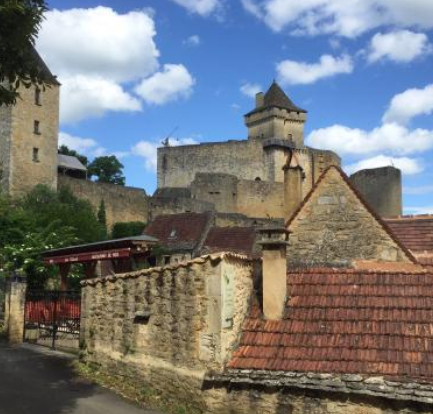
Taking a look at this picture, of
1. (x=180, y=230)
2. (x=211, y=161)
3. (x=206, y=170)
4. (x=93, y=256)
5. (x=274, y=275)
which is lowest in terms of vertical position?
(x=274, y=275)

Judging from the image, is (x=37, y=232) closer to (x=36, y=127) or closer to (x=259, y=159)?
(x=36, y=127)

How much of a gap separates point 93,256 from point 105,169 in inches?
2386

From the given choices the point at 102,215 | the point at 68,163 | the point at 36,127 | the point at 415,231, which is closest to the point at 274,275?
the point at 415,231

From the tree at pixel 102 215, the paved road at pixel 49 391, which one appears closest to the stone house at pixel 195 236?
the tree at pixel 102 215

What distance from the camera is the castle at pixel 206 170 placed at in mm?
43469

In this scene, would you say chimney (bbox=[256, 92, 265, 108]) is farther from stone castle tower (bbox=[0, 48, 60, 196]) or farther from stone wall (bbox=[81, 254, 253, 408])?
stone wall (bbox=[81, 254, 253, 408])

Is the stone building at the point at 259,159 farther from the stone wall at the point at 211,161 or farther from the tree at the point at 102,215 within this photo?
the tree at the point at 102,215

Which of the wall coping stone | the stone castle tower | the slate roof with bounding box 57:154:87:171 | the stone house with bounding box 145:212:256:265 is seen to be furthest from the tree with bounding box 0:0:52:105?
the slate roof with bounding box 57:154:87:171

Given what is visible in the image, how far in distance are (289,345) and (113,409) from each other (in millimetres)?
2733

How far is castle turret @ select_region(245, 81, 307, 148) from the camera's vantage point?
218 ft

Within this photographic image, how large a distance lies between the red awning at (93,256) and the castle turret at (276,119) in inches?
1948

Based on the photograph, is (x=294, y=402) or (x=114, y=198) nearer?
(x=294, y=402)

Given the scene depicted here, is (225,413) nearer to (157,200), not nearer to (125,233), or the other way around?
(125,233)

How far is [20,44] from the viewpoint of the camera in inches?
268
